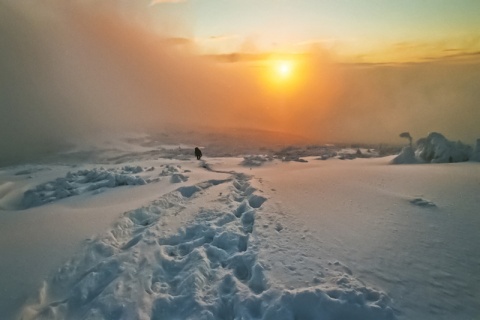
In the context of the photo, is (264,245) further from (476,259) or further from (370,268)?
(476,259)

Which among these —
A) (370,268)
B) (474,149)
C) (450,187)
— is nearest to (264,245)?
(370,268)

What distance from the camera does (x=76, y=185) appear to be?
940cm

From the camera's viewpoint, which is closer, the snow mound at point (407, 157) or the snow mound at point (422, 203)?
the snow mound at point (422, 203)

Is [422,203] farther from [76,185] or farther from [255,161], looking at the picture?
[76,185]

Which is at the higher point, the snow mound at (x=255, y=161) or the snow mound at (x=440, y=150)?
the snow mound at (x=440, y=150)

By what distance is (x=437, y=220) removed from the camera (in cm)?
529

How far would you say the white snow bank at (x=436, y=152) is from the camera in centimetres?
1005

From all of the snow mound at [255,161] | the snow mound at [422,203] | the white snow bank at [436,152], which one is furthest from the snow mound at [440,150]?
the snow mound at [255,161]

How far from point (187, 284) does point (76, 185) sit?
6865 mm

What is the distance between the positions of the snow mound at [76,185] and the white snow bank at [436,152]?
9.23 m

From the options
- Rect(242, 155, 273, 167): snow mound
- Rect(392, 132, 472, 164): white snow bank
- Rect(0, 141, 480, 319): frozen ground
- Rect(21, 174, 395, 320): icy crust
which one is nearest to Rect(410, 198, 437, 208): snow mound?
Rect(0, 141, 480, 319): frozen ground

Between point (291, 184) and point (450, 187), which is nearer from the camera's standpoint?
point (450, 187)

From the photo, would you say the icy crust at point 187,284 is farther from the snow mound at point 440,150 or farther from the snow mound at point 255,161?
the snow mound at point 440,150

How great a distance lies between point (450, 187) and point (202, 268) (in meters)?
5.81
